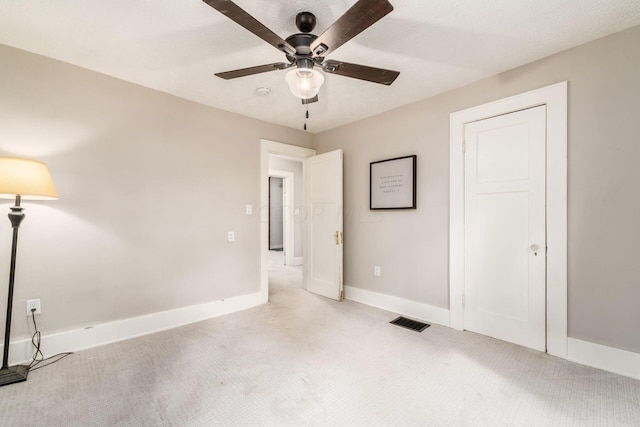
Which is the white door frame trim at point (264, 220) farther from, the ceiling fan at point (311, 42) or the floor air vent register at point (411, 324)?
the ceiling fan at point (311, 42)

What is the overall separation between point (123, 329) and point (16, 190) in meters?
1.45

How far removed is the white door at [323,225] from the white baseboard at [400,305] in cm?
22

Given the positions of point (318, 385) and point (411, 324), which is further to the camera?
point (411, 324)

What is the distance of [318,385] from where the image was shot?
1867 millimetres

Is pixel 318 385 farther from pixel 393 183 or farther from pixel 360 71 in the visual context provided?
pixel 393 183

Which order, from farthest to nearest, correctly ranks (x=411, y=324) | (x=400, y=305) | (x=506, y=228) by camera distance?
(x=400, y=305)
(x=411, y=324)
(x=506, y=228)

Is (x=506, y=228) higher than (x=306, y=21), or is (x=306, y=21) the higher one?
(x=306, y=21)

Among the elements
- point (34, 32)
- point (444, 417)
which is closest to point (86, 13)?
point (34, 32)

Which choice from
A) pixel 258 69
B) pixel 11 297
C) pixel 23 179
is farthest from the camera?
pixel 11 297

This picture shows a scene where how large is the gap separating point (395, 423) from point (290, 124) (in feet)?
11.2

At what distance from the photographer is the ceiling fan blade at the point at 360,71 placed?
1664mm

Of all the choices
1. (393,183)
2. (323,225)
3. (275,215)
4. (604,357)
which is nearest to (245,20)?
(393,183)

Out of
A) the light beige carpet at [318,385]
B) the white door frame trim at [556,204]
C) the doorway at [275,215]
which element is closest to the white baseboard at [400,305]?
the light beige carpet at [318,385]

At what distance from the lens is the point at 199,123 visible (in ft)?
10.1
